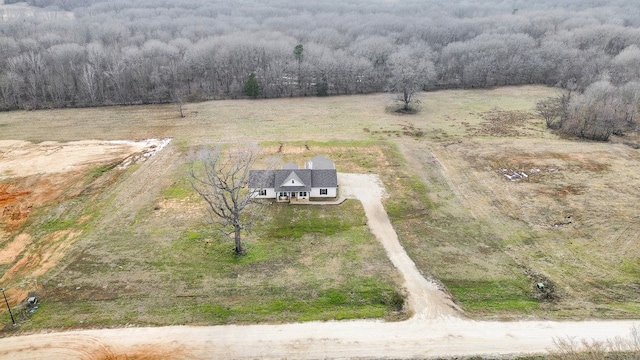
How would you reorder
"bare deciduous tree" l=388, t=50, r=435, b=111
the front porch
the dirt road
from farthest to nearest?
"bare deciduous tree" l=388, t=50, r=435, b=111 < the front porch < the dirt road

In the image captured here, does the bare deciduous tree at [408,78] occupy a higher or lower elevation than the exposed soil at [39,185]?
Answer: higher

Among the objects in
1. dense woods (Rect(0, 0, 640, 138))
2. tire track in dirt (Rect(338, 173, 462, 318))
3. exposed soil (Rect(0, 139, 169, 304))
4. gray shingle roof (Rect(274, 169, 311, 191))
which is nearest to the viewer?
tire track in dirt (Rect(338, 173, 462, 318))

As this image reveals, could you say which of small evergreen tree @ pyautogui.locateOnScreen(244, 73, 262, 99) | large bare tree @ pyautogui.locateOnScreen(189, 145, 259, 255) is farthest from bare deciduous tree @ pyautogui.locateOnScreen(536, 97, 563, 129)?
small evergreen tree @ pyautogui.locateOnScreen(244, 73, 262, 99)

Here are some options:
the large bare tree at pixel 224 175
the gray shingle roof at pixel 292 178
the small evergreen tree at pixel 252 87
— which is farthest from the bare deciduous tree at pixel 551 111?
the small evergreen tree at pixel 252 87

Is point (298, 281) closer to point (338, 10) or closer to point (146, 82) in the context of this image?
point (146, 82)

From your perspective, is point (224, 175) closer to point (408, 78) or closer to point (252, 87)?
point (252, 87)

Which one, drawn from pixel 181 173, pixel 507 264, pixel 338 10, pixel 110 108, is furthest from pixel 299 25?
pixel 507 264

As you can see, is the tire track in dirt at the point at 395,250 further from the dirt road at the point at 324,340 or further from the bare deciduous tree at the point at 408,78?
the bare deciduous tree at the point at 408,78

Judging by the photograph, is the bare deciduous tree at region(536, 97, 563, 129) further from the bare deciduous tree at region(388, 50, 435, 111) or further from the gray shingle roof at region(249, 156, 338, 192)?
A: the gray shingle roof at region(249, 156, 338, 192)
